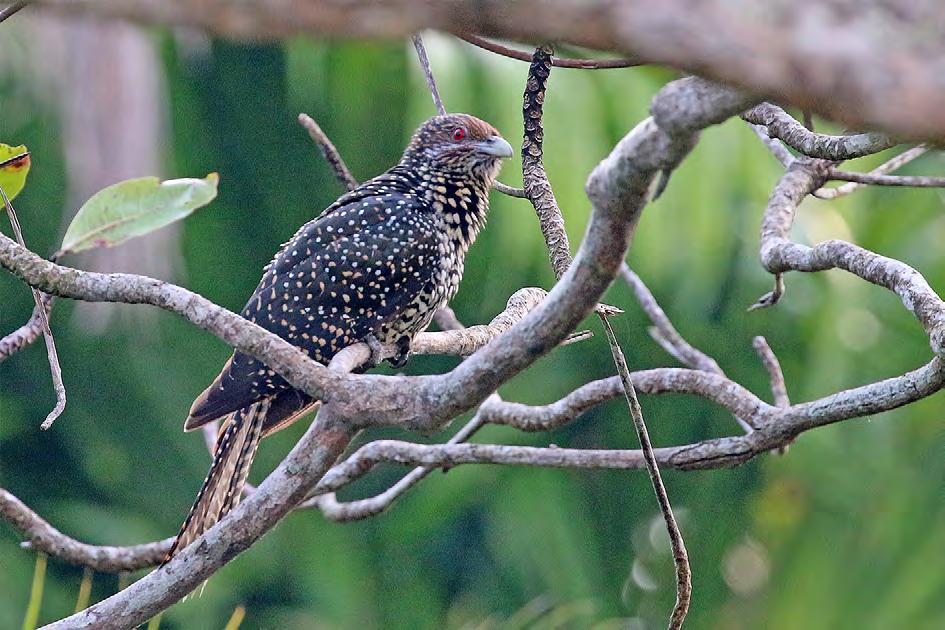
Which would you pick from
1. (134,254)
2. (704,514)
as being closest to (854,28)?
(134,254)

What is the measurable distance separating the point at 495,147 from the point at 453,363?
325 cm

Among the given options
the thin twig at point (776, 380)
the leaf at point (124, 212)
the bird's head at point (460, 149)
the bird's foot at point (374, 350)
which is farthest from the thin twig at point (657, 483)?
the bird's head at point (460, 149)

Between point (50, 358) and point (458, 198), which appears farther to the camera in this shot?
point (458, 198)

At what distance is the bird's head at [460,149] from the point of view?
3.98m

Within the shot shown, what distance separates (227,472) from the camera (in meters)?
3.19

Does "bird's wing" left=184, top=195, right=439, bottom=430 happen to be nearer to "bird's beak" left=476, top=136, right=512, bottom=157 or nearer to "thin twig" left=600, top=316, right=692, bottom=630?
"bird's beak" left=476, top=136, right=512, bottom=157

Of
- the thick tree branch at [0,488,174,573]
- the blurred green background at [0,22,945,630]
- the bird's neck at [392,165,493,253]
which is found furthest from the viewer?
the blurred green background at [0,22,945,630]

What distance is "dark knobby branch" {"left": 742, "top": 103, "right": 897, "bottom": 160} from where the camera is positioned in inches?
89.2

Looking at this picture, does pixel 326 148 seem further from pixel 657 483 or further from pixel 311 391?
pixel 657 483

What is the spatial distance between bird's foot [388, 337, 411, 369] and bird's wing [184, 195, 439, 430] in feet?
0.31

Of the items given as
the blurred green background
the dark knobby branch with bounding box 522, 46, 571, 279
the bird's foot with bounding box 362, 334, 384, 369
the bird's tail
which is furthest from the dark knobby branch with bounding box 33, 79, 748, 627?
the blurred green background

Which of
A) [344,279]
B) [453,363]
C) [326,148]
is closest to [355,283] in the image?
[344,279]

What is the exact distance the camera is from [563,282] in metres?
1.71

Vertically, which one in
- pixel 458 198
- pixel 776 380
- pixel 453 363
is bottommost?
pixel 453 363
